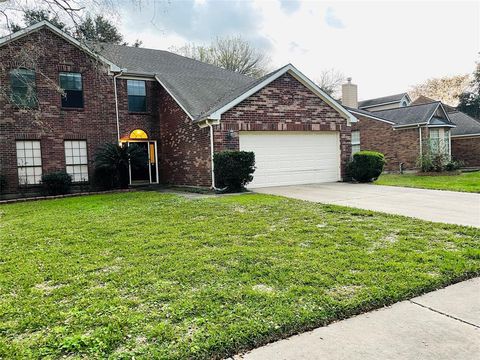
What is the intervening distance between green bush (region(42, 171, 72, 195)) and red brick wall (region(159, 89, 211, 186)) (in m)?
4.04

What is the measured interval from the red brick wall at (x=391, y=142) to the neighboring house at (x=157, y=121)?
26.8 feet

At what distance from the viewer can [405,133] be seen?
21.1m

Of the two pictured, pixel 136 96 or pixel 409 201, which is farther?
pixel 136 96

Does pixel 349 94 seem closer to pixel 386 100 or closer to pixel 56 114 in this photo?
pixel 386 100

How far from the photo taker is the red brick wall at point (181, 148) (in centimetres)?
1280

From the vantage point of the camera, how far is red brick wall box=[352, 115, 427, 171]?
2077cm

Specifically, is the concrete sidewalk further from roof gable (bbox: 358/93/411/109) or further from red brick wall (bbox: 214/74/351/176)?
roof gable (bbox: 358/93/411/109)

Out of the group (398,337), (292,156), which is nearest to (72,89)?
(292,156)

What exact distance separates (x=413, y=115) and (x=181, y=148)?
1476cm

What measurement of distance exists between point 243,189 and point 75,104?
8.19m

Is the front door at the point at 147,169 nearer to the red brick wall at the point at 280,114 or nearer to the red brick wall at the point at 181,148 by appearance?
the red brick wall at the point at 181,148

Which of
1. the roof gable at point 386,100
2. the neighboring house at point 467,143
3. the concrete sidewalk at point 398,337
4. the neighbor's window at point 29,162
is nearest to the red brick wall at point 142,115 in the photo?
the neighbor's window at point 29,162

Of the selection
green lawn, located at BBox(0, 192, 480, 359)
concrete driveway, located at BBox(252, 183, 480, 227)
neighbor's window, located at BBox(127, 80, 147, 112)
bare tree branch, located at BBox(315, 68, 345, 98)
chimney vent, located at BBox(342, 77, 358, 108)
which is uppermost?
bare tree branch, located at BBox(315, 68, 345, 98)

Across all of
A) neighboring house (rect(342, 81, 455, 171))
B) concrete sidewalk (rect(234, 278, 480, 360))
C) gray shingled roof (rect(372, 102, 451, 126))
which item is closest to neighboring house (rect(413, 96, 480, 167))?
neighboring house (rect(342, 81, 455, 171))
